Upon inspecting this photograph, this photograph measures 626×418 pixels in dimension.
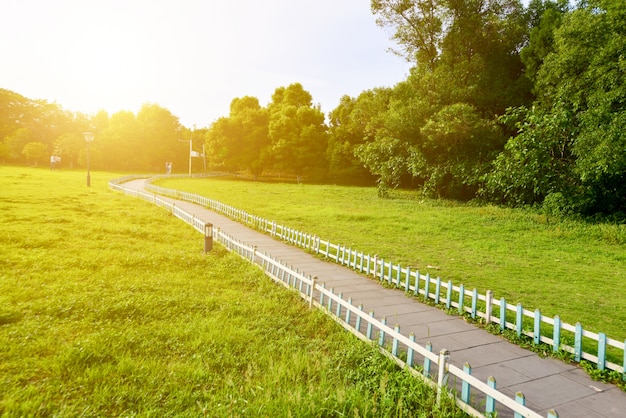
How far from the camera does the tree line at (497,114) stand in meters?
19.1

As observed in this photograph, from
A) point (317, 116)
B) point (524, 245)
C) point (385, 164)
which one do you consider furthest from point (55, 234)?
point (317, 116)

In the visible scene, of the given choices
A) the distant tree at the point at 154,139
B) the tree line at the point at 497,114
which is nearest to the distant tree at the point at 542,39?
the tree line at the point at 497,114

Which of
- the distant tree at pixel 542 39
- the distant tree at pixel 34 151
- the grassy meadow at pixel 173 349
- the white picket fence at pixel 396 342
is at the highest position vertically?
the distant tree at pixel 542 39

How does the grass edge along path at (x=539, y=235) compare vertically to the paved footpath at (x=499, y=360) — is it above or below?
above

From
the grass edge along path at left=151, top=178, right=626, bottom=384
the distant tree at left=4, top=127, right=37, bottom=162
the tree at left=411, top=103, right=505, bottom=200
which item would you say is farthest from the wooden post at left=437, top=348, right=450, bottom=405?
the distant tree at left=4, top=127, right=37, bottom=162

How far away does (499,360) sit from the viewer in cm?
576

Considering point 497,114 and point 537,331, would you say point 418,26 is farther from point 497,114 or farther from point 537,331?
point 537,331

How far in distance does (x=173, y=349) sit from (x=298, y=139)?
Result: 155ft

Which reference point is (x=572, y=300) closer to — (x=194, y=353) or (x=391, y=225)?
(x=194, y=353)

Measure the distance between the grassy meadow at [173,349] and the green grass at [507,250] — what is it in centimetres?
466

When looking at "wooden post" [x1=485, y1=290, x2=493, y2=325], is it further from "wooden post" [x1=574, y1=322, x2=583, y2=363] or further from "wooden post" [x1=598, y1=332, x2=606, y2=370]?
"wooden post" [x1=598, y1=332, x2=606, y2=370]

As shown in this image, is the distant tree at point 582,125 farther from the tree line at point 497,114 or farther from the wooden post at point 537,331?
the wooden post at point 537,331

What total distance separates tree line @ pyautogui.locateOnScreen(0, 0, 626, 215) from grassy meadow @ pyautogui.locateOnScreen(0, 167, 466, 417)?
1717 centimetres

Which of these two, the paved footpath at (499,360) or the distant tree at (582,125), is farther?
the distant tree at (582,125)
